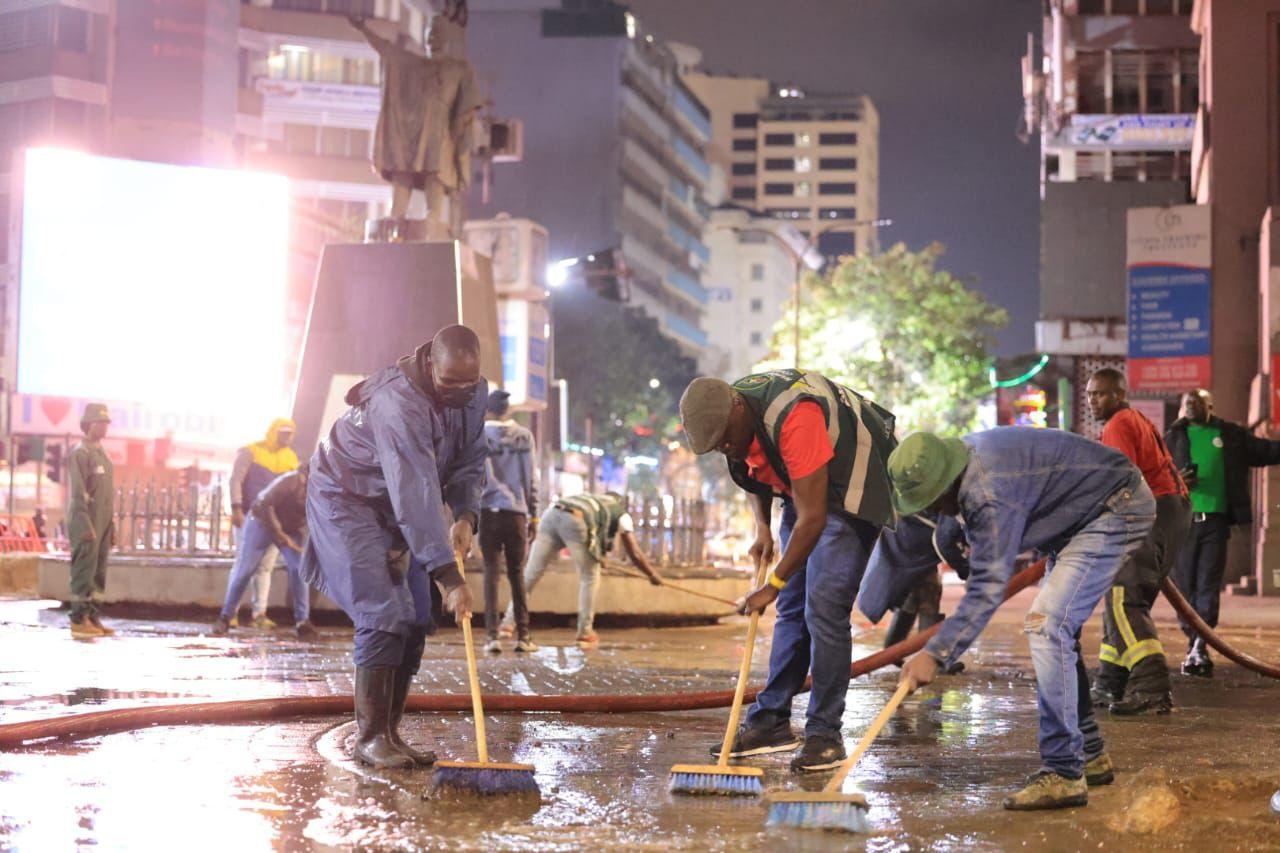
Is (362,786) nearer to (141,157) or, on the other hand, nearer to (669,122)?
(141,157)

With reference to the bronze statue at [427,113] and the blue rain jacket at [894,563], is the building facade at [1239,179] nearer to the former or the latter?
the bronze statue at [427,113]

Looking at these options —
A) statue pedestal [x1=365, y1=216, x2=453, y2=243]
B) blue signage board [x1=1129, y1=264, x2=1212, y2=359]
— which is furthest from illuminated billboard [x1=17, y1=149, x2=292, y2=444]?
statue pedestal [x1=365, y1=216, x2=453, y2=243]

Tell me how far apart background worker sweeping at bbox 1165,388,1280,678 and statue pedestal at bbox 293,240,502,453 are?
6.78 m

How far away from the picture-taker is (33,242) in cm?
3394

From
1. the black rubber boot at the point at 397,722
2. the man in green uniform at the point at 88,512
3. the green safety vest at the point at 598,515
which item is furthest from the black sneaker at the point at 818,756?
the man in green uniform at the point at 88,512

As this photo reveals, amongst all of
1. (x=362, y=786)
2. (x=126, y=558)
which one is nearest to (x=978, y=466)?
(x=362, y=786)

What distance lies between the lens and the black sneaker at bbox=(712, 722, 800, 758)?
6.98m

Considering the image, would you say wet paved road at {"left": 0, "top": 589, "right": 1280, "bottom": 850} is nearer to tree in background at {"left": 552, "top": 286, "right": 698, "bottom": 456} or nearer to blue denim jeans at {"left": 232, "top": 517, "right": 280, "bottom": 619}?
blue denim jeans at {"left": 232, "top": 517, "right": 280, "bottom": 619}

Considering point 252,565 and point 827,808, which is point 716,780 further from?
point 252,565

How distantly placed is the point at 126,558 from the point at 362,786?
1222 centimetres

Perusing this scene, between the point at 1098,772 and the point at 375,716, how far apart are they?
2.59 metres

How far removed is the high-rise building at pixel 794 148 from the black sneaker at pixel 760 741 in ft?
604

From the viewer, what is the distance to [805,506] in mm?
6266

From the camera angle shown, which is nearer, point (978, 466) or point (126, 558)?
point (978, 466)
